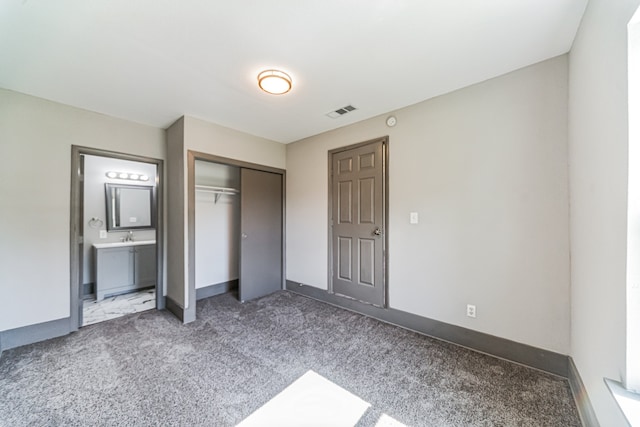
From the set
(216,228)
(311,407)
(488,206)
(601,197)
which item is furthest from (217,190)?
(601,197)

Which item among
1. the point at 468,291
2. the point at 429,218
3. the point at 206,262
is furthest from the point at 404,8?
the point at 206,262

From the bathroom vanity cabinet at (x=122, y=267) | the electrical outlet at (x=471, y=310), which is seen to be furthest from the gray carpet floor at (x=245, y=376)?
the bathroom vanity cabinet at (x=122, y=267)

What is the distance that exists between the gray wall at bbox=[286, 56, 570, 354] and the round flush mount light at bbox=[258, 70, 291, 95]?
1277mm

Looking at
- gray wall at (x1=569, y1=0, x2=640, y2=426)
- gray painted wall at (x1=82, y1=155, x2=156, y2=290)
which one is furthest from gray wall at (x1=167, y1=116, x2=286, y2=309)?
gray wall at (x1=569, y1=0, x2=640, y2=426)

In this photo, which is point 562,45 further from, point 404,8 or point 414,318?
point 414,318

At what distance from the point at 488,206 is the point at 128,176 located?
5.34 meters

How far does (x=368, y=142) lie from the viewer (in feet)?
9.84

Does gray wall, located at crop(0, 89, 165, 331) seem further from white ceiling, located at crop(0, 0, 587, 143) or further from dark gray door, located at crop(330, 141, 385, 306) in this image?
dark gray door, located at crop(330, 141, 385, 306)

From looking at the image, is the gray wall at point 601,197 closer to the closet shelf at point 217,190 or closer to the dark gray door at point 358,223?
the dark gray door at point 358,223

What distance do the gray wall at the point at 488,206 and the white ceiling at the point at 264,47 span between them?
26 centimetres

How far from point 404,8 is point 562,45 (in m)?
1.31

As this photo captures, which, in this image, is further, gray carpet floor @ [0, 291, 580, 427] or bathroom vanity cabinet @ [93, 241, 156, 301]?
bathroom vanity cabinet @ [93, 241, 156, 301]

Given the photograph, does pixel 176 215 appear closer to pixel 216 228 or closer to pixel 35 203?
pixel 216 228

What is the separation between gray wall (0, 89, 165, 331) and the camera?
225cm
